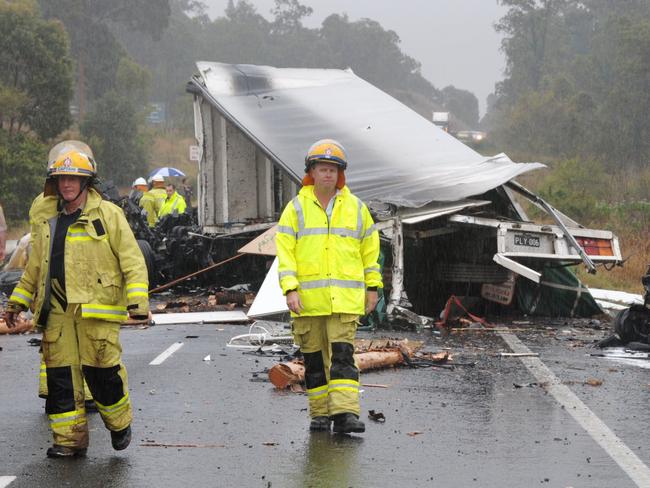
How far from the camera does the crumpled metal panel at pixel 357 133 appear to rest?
546 inches

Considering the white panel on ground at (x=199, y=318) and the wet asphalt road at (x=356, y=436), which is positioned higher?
the wet asphalt road at (x=356, y=436)

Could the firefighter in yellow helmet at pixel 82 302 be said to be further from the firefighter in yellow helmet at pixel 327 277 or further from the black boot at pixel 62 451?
the firefighter in yellow helmet at pixel 327 277

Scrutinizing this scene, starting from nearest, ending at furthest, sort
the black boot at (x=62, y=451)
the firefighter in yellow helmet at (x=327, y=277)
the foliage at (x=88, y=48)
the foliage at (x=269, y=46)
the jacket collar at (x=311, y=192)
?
the black boot at (x=62, y=451) → the firefighter in yellow helmet at (x=327, y=277) → the jacket collar at (x=311, y=192) → the foliage at (x=88, y=48) → the foliage at (x=269, y=46)

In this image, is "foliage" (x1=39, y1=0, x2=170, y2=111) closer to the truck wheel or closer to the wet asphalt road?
the truck wheel

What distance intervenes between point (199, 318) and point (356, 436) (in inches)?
279

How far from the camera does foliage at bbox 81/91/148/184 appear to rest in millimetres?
55719

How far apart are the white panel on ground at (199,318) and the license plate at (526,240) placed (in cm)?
317

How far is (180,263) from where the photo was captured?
55.8 ft

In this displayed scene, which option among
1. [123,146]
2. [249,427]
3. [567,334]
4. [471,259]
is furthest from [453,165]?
[123,146]

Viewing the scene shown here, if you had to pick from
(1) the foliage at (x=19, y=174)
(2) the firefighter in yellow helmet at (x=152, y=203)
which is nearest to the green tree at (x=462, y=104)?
(1) the foliage at (x=19, y=174)

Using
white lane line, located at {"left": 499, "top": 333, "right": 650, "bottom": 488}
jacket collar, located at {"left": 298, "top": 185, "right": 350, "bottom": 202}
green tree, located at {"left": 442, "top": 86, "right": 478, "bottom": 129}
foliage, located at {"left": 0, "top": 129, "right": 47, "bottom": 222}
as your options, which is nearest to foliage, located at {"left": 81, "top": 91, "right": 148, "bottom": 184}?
foliage, located at {"left": 0, "top": 129, "right": 47, "bottom": 222}

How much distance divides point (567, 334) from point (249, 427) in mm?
6328

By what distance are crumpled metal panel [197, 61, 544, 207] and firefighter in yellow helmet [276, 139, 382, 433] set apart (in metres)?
5.99

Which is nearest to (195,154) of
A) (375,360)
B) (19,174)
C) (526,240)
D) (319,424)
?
(526,240)
